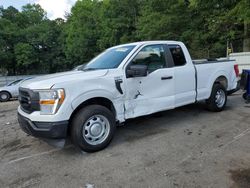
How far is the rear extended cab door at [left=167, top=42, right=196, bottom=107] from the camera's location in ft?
16.9

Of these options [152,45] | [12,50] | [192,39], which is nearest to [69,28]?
[12,50]

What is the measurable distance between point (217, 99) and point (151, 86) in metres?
2.52

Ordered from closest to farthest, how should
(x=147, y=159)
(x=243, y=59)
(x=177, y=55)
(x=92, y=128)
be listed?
(x=147, y=159) → (x=92, y=128) → (x=177, y=55) → (x=243, y=59)

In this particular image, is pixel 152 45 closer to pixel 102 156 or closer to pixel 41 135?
pixel 102 156

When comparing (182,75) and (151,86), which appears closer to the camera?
(151,86)

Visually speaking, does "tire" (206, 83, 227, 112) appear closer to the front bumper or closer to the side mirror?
the side mirror

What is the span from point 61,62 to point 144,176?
3770 centimetres

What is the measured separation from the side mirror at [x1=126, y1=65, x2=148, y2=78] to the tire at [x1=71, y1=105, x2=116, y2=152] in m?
0.80

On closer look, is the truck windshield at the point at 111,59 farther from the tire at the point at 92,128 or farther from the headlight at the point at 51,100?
the headlight at the point at 51,100

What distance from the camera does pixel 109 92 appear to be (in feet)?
13.4

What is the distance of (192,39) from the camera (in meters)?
20.2

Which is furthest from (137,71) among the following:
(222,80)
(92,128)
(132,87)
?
(222,80)

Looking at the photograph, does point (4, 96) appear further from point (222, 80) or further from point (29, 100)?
point (222, 80)

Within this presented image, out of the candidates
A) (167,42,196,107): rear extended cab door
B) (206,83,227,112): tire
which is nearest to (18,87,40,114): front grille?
(167,42,196,107): rear extended cab door
